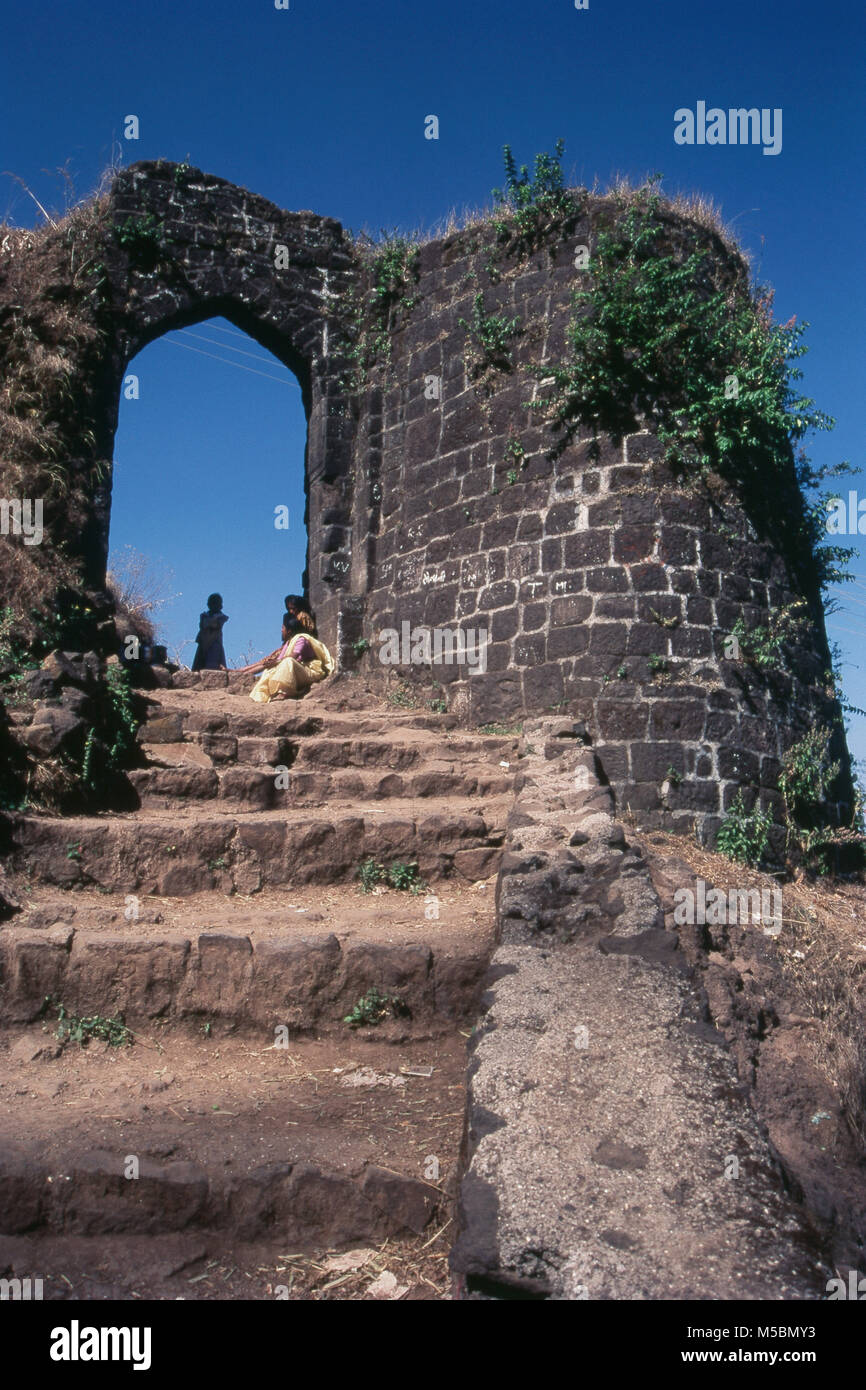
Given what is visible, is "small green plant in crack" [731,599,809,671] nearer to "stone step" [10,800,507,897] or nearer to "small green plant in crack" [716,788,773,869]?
"small green plant in crack" [716,788,773,869]

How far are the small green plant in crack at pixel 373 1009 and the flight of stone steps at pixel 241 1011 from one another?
12 millimetres

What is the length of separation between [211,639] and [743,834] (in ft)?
22.2

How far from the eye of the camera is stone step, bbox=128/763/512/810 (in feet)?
18.6

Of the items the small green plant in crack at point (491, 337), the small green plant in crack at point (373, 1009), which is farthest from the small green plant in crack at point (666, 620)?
the small green plant in crack at point (373, 1009)

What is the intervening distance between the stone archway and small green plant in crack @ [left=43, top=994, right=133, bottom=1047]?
6106 mm

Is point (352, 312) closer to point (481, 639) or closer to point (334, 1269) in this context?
point (481, 639)

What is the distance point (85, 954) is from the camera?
3.80 meters

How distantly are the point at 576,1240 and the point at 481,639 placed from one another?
618 cm

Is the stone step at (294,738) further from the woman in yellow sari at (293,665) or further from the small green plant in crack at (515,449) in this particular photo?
the small green plant in crack at (515,449)

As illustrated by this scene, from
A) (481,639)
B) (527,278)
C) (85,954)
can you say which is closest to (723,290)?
(527,278)

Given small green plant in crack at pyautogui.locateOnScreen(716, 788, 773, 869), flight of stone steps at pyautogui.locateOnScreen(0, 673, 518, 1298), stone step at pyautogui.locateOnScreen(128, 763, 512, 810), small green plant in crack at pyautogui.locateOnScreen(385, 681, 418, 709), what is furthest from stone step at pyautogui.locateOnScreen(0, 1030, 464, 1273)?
small green plant in crack at pyautogui.locateOnScreen(385, 681, 418, 709)

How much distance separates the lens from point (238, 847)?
16.5 feet

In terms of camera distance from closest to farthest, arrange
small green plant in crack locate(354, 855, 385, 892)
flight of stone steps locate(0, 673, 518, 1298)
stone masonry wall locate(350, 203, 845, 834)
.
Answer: flight of stone steps locate(0, 673, 518, 1298)
small green plant in crack locate(354, 855, 385, 892)
stone masonry wall locate(350, 203, 845, 834)

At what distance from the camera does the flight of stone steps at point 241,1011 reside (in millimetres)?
2779
